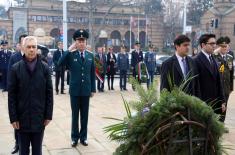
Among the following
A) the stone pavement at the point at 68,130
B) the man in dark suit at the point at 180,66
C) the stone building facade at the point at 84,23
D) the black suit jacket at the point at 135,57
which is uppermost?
the stone building facade at the point at 84,23

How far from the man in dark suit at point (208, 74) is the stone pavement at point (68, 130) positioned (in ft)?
2.40

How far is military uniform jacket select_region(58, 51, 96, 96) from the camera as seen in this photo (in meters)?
6.06

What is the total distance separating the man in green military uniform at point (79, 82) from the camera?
6.07 m

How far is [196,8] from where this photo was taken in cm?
6556

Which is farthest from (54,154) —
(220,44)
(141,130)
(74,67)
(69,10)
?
(69,10)

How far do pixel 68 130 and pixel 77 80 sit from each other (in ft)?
5.42

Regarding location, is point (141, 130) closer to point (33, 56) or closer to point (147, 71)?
point (33, 56)

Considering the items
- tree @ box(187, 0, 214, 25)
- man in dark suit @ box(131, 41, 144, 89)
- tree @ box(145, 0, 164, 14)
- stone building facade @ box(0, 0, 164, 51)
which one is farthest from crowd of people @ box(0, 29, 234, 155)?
tree @ box(187, 0, 214, 25)

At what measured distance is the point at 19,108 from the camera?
422 centimetres

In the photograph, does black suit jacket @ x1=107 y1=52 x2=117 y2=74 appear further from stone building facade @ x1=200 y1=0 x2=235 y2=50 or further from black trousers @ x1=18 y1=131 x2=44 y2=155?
stone building facade @ x1=200 y1=0 x2=235 y2=50

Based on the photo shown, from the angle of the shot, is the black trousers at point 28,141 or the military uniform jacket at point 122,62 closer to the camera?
the black trousers at point 28,141

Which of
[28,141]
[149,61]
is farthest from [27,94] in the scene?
[149,61]

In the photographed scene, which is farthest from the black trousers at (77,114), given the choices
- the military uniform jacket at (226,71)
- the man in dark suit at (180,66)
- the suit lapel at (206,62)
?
the military uniform jacket at (226,71)

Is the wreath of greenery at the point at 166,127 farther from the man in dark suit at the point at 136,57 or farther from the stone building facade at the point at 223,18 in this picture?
the stone building facade at the point at 223,18
